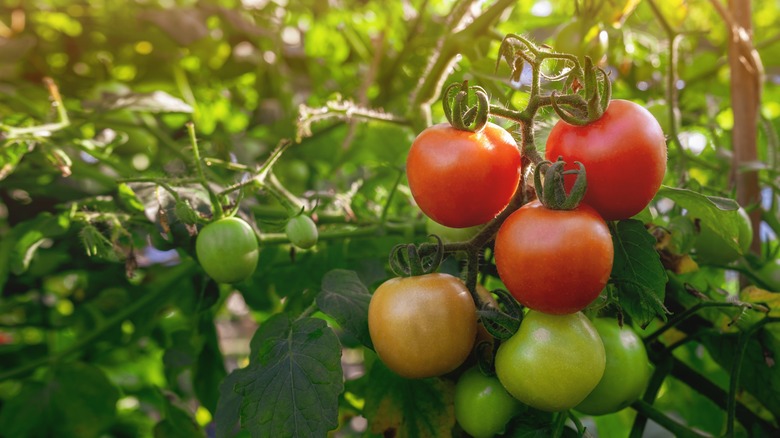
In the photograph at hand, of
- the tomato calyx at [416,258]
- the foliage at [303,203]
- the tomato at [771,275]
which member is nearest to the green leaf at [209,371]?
the foliage at [303,203]

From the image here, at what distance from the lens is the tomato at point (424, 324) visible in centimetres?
44

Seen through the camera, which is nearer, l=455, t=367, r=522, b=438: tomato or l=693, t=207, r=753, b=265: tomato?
l=455, t=367, r=522, b=438: tomato

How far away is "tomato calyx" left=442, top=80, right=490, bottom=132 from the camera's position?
42 centimetres

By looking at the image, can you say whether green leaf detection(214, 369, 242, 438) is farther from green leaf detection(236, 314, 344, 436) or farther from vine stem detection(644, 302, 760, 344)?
vine stem detection(644, 302, 760, 344)

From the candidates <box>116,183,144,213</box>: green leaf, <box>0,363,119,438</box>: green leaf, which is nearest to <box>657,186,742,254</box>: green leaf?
<box>116,183,144,213</box>: green leaf

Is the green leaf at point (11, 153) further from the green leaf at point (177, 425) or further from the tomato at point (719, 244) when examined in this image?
the tomato at point (719, 244)

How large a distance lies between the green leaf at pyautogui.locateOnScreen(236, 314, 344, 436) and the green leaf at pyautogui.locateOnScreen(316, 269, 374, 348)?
0.02 meters

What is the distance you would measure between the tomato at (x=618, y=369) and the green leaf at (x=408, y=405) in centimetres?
11

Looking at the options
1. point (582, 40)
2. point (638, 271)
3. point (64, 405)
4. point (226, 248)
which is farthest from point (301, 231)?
point (64, 405)

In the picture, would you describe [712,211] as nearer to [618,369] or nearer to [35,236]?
[618,369]

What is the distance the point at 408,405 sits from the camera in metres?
0.54

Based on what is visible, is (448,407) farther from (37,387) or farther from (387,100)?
(387,100)

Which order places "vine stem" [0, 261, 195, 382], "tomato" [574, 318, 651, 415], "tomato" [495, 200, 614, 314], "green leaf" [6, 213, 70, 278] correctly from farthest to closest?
"vine stem" [0, 261, 195, 382] → "green leaf" [6, 213, 70, 278] → "tomato" [574, 318, 651, 415] → "tomato" [495, 200, 614, 314]

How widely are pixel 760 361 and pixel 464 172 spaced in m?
0.38
